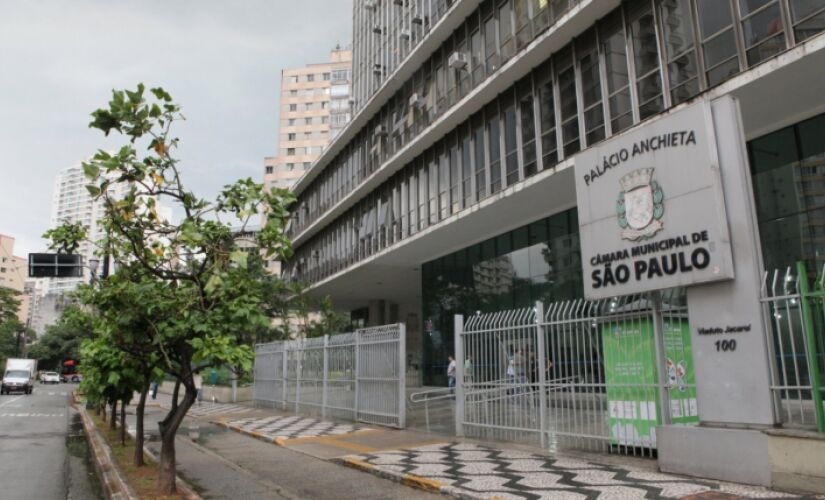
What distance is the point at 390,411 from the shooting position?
540 inches

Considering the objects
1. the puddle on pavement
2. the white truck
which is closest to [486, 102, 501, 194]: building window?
the puddle on pavement

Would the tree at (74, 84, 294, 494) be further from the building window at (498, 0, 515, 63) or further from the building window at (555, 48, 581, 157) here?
the building window at (498, 0, 515, 63)

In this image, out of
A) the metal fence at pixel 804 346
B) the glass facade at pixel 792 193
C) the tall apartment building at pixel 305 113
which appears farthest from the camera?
the tall apartment building at pixel 305 113

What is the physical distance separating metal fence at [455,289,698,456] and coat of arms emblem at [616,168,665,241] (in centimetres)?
97

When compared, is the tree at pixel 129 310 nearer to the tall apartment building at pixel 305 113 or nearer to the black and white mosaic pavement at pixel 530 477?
the black and white mosaic pavement at pixel 530 477

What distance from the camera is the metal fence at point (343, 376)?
13641 mm

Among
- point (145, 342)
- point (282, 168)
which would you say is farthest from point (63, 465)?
point (282, 168)

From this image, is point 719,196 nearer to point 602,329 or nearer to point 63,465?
point 602,329

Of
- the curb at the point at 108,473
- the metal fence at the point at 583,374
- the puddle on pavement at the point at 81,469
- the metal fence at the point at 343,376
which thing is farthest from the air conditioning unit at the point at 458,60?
the puddle on pavement at the point at 81,469

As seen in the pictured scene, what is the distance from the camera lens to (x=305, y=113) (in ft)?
263

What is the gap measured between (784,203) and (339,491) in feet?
37.2

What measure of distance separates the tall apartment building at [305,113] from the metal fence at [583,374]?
67910 mm

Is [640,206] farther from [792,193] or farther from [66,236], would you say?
[66,236]

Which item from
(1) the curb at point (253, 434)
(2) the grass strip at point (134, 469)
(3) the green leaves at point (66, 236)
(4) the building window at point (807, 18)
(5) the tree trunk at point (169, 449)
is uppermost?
(4) the building window at point (807, 18)
